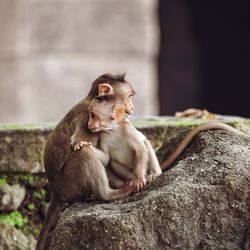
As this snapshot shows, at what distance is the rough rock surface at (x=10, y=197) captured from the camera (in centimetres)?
1009

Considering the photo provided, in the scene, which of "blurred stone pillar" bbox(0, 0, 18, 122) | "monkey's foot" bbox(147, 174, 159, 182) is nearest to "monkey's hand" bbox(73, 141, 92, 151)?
"monkey's foot" bbox(147, 174, 159, 182)

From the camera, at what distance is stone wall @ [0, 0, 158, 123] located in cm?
1600

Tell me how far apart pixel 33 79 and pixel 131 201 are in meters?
8.31

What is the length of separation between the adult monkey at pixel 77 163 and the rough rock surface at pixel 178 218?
→ 0.39 metres

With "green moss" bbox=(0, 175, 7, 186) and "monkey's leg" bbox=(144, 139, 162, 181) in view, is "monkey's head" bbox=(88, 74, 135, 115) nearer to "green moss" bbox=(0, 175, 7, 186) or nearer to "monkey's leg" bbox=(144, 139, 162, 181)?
"monkey's leg" bbox=(144, 139, 162, 181)

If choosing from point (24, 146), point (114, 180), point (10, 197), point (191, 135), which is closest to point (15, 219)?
point (10, 197)

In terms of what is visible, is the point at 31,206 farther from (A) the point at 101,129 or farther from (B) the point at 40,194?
(A) the point at 101,129

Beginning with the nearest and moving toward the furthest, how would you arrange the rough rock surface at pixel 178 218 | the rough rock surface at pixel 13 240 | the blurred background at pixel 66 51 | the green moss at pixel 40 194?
the rough rock surface at pixel 178 218
the rough rock surface at pixel 13 240
the green moss at pixel 40 194
the blurred background at pixel 66 51

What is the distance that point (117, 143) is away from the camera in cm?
869

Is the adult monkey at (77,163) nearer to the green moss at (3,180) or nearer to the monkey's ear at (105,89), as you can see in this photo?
the monkey's ear at (105,89)

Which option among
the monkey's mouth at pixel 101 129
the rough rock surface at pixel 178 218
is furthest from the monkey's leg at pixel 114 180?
the rough rock surface at pixel 178 218

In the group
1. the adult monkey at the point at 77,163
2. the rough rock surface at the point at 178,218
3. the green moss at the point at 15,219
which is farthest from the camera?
the green moss at the point at 15,219

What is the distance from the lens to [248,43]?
2100cm

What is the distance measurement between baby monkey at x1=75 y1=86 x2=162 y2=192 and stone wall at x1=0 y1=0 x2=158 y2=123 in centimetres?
704
